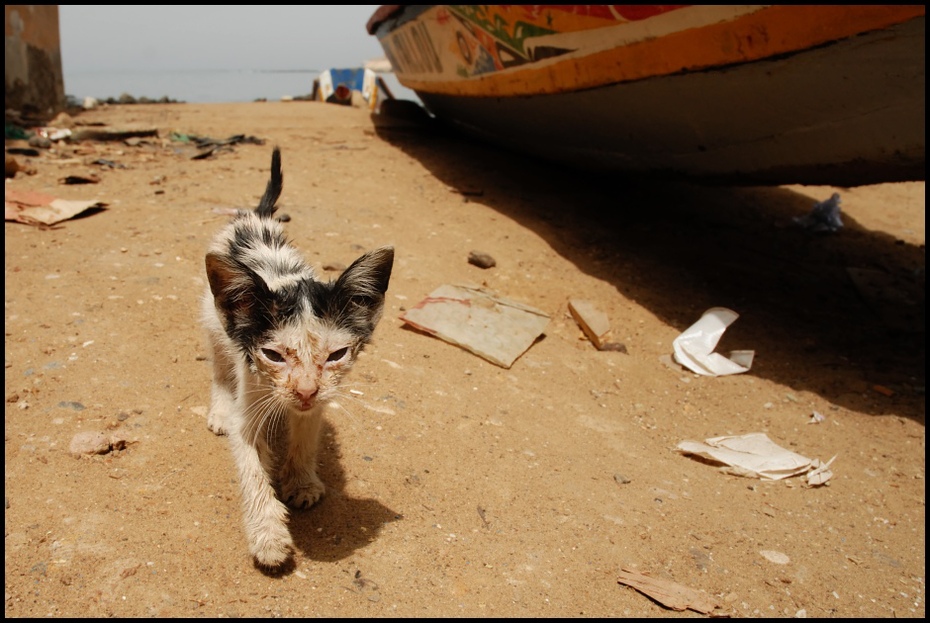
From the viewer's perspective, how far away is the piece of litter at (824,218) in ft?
27.4

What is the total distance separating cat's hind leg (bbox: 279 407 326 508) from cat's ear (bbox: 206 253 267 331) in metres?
0.58

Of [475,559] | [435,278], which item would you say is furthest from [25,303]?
[475,559]

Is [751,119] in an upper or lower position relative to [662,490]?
upper

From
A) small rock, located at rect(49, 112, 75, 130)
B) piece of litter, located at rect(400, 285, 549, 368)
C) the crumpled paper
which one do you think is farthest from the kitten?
small rock, located at rect(49, 112, 75, 130)

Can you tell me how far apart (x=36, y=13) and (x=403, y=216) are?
8082 millimetres

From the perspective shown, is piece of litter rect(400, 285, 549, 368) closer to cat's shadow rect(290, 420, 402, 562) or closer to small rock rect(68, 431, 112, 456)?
cat's shadow rect(290, 420, 402, 562)

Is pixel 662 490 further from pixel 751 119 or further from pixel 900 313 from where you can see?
pixel 900 313

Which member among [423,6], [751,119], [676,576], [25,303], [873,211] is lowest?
[676,576]

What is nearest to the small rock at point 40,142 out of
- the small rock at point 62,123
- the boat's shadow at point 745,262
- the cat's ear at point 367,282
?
the small rock at point 62,123

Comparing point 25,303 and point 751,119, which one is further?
point 751,119

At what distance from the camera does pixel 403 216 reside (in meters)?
6.44

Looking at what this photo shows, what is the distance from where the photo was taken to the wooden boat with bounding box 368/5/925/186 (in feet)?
12.8

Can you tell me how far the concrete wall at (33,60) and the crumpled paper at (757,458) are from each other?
10.4 meters

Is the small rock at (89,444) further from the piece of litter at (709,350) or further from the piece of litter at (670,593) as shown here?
the piece of litter at (709,350)
